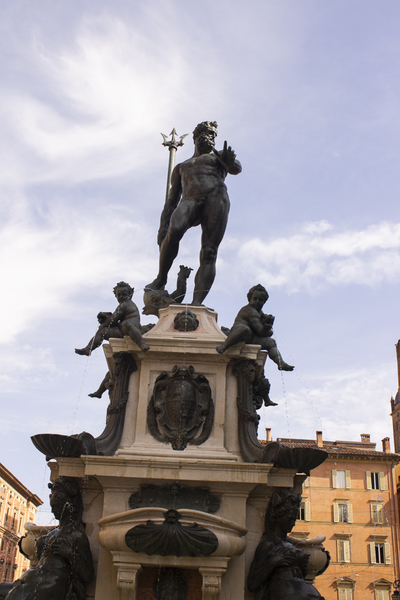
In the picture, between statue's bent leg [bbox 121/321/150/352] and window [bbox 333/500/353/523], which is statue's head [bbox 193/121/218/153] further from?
window [bbox 333/500/353/523]

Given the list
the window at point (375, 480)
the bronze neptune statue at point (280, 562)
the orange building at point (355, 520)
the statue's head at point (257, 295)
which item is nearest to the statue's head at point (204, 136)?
the statue's head at point (257, 295)

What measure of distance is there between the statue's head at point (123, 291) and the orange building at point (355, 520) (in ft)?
93.7

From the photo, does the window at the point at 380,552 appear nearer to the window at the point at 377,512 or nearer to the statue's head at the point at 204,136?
the window at the point at 377,512

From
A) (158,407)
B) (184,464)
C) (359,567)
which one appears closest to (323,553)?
(184,464)

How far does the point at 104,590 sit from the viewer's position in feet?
24.7

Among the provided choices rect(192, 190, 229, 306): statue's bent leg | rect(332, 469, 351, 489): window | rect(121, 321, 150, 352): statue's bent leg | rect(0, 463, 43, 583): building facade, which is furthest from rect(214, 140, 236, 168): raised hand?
rect(0, 463, 43, 583): building facade

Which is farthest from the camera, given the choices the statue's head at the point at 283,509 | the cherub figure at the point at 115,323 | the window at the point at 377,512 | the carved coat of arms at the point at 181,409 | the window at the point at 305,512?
the window at the point at 377,512

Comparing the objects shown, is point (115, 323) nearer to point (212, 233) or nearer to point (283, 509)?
point (212, 233)

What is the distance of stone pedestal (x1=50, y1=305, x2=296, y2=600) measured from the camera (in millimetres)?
7340

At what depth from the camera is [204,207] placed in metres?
10.8

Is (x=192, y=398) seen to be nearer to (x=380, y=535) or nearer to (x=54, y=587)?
(x=54, y=587)

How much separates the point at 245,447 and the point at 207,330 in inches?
70.8

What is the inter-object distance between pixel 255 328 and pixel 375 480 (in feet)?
119

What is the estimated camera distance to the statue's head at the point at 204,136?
1107cm
